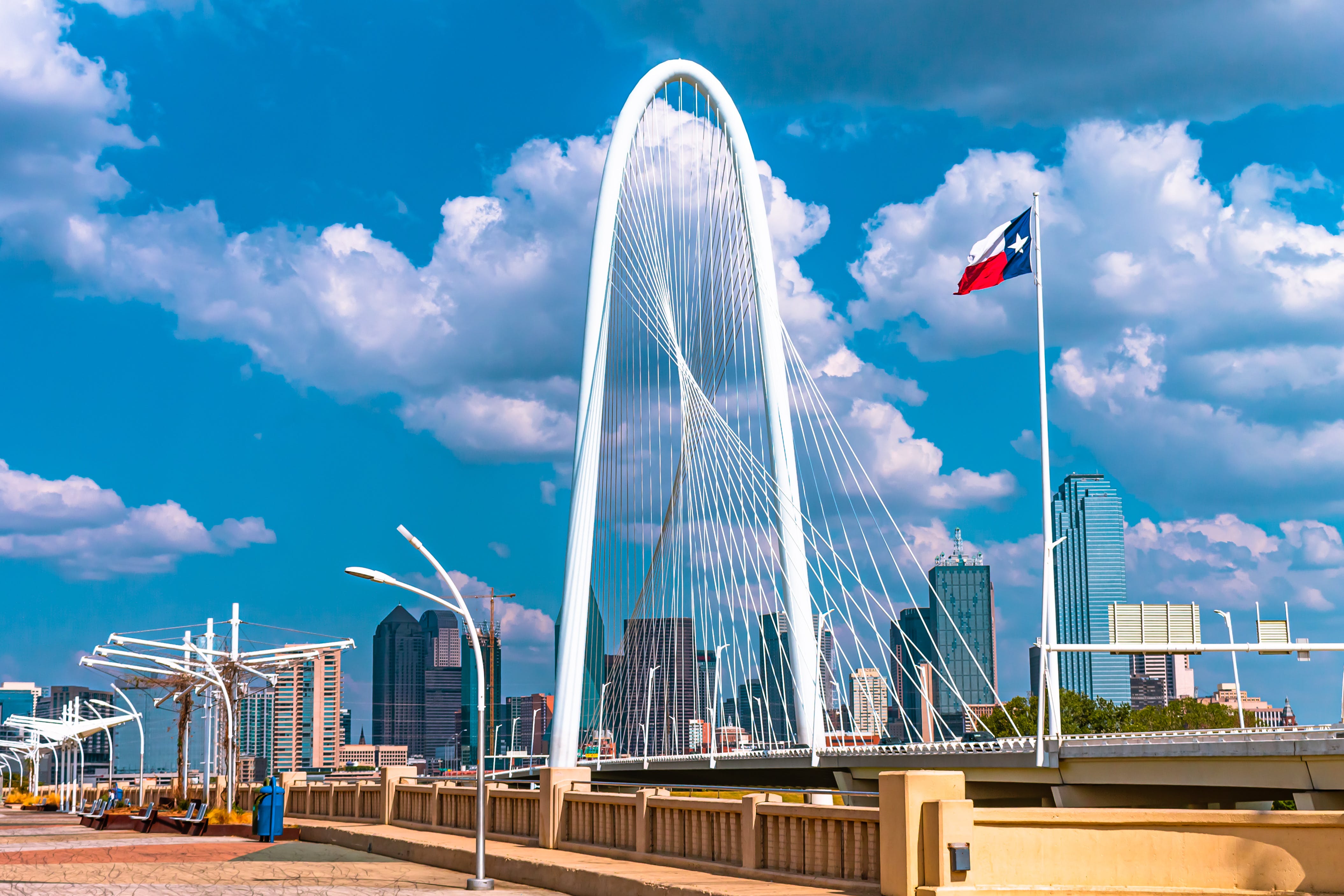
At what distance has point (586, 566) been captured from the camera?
54688mm

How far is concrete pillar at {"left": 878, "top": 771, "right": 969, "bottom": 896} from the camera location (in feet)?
45.3

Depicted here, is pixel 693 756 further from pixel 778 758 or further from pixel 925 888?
pixel 925 888

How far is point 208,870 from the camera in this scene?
23703mm

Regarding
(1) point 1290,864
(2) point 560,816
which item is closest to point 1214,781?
(2) point 560,816

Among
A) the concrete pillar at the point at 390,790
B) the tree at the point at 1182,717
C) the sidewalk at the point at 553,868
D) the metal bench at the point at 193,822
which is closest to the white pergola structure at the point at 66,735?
the metal bench at the point at 193,822

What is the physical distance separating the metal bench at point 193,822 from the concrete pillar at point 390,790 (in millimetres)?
5628

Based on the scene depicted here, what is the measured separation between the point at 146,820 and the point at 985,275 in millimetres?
27378

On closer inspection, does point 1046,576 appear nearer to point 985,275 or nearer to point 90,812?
point 985,275

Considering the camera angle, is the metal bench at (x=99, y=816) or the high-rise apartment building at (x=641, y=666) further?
the high-rise apartment building at (x=641, y=666)

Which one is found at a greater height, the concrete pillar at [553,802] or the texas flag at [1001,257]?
the texas flag at [1001,257]

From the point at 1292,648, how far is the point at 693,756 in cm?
3951

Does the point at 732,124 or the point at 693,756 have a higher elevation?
the point at 732,124

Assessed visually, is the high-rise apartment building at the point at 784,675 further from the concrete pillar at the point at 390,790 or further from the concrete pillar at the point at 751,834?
the concrete pillar at the point at 751,834

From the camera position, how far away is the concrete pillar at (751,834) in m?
16.9
